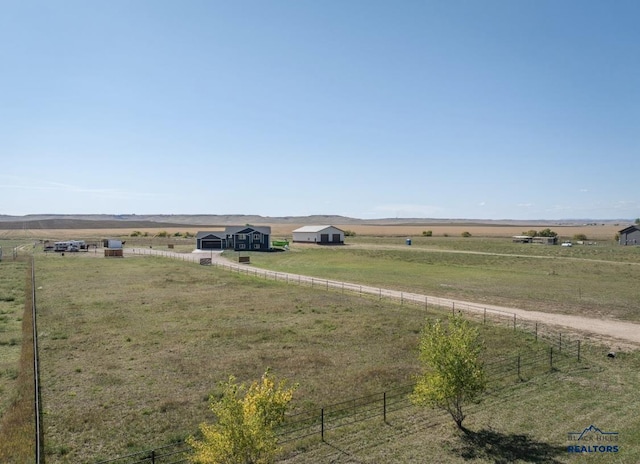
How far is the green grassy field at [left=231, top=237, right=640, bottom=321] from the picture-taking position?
43312 millimetres

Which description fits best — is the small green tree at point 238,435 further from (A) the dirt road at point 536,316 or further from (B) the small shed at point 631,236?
(B) the small shed at point 631,236

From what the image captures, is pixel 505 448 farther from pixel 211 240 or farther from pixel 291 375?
pixel 211 240

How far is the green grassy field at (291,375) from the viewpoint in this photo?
1728cm

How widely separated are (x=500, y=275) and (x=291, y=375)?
45919 millimetres

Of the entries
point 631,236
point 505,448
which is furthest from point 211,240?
point 631,236

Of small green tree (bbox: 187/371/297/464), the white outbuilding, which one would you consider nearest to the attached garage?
the white outbuilding

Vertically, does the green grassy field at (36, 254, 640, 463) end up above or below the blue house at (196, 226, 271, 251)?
below

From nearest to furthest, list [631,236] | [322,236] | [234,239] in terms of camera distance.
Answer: [234,239] → [631,236] → [322,236]

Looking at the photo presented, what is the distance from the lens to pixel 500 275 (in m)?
62.1

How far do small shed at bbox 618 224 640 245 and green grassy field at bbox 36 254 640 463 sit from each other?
91.6 metres

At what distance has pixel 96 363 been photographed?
26531 mm

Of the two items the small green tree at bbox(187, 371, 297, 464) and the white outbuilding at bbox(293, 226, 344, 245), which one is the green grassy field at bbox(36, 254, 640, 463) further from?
the white outbuilding at bbox(293, 226, 344, 245)

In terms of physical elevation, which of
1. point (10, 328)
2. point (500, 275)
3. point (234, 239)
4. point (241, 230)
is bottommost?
point (10, 328)

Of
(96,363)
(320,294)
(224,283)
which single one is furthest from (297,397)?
(224,283)
